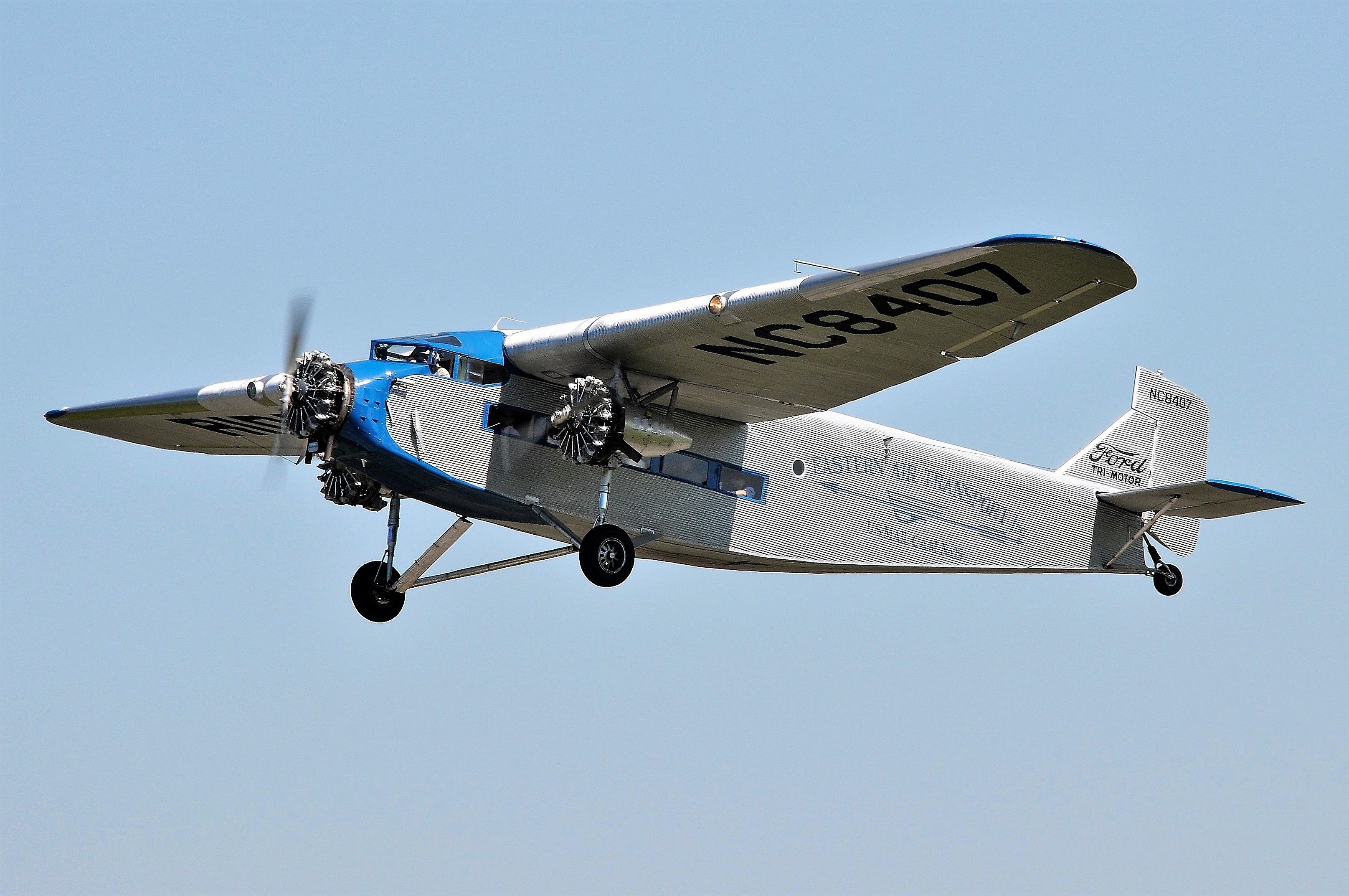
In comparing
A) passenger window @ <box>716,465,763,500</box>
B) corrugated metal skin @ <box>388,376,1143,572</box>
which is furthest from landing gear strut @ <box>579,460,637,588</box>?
passenger window @ <box>716,465,763,500</box>

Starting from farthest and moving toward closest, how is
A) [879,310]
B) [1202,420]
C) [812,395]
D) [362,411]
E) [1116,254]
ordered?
[1202,420] → [812,395] → [362,411] → [879,310] → [1116,254]

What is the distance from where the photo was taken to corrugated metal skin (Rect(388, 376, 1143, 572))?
18828 millimetres

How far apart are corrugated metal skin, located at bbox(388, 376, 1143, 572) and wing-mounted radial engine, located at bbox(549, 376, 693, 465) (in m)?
0.61

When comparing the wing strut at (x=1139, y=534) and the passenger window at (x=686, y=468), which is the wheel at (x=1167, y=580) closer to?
the wing strut at (x=1139, y=534)

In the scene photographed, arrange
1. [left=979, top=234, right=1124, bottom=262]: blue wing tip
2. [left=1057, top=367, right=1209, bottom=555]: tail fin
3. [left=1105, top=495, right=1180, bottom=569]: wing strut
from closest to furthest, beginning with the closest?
[left=979, top=234, right=1124, bottom=262]: blue wing tip, [left=1105, top=495, right=1180, bottom=569]: wing strut, [left=1057, top=367, right=1209, bottom=555]: tail fin

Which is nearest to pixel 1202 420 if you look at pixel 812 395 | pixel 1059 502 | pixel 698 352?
pixel 1059 502

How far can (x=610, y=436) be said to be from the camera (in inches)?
731

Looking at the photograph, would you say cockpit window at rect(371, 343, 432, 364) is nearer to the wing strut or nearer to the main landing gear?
the main landing gear

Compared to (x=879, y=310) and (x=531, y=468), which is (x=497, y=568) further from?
(x=879, y=310)

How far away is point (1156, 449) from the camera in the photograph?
24969 mm

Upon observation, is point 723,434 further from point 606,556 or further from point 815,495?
point 606,556

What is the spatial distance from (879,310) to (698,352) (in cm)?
247

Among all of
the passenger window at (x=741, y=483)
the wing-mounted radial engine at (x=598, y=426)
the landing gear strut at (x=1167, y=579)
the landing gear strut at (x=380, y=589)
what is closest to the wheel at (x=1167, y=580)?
the landing gear strut at (x=1167, y=579)

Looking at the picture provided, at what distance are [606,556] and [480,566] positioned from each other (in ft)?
6.65
